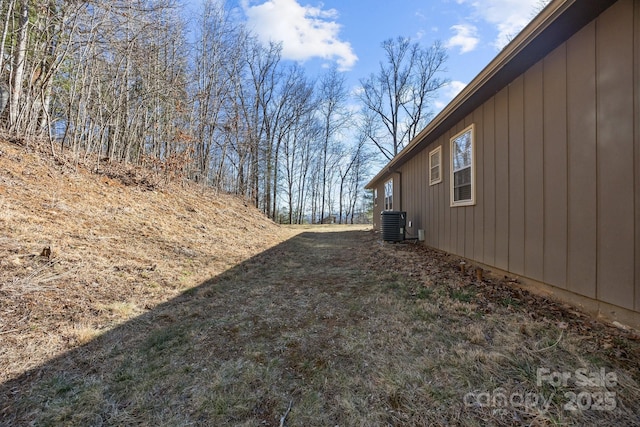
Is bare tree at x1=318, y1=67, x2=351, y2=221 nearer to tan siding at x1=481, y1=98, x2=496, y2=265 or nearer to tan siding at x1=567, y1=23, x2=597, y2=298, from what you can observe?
tan siding at x1=481, y1=98, x2=496, y2=265

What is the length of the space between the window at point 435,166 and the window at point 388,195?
410 centimetres

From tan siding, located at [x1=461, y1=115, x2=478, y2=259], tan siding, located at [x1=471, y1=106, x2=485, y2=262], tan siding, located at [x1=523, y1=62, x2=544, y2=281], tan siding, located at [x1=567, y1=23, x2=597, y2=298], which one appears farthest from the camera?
tan siding, located at [x1=461, y1=115, x2=478, y2=259]

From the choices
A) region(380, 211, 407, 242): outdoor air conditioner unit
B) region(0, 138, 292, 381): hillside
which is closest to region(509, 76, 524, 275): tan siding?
region(380, 211, 407, 242): outdoor air conditioner unit

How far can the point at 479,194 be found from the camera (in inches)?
166

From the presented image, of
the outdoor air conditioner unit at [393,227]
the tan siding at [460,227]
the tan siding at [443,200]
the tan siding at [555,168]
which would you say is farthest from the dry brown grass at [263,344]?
the outdoor air conditioner unit at [393,227]

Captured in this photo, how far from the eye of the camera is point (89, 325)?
7.21 ft

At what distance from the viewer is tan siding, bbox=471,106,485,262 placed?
13.6ft

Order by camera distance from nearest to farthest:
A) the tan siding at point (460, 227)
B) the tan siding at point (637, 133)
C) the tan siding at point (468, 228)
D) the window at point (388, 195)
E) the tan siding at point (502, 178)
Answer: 1. the tan siding at point (637, 133)
2. the tan siding at point (502, 178)
3. the tan siding at point (468, 228)
4. the tan siding at point (460, 227)
5. the window at point (388, 195)

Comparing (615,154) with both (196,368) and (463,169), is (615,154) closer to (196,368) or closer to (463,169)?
(463,169)

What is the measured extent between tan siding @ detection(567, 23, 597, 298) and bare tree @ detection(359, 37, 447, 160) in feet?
60.3

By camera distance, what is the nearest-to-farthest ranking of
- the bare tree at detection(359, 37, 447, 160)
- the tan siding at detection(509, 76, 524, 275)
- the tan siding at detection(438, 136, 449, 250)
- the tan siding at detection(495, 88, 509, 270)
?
the tan siding at detection(509, 76, 524, 275), the tan siding at detection(495, 88, 509, 270), the tan siding at detection(438, 136, 449, 250), the bare tree at detection(359, 37, 447, 160)

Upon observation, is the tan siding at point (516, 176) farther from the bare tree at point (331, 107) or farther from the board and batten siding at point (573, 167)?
the bare tree at point (331, 107)

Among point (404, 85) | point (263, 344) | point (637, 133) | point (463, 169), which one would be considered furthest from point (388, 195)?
point (404, 85)

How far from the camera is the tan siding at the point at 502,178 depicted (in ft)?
11.7
